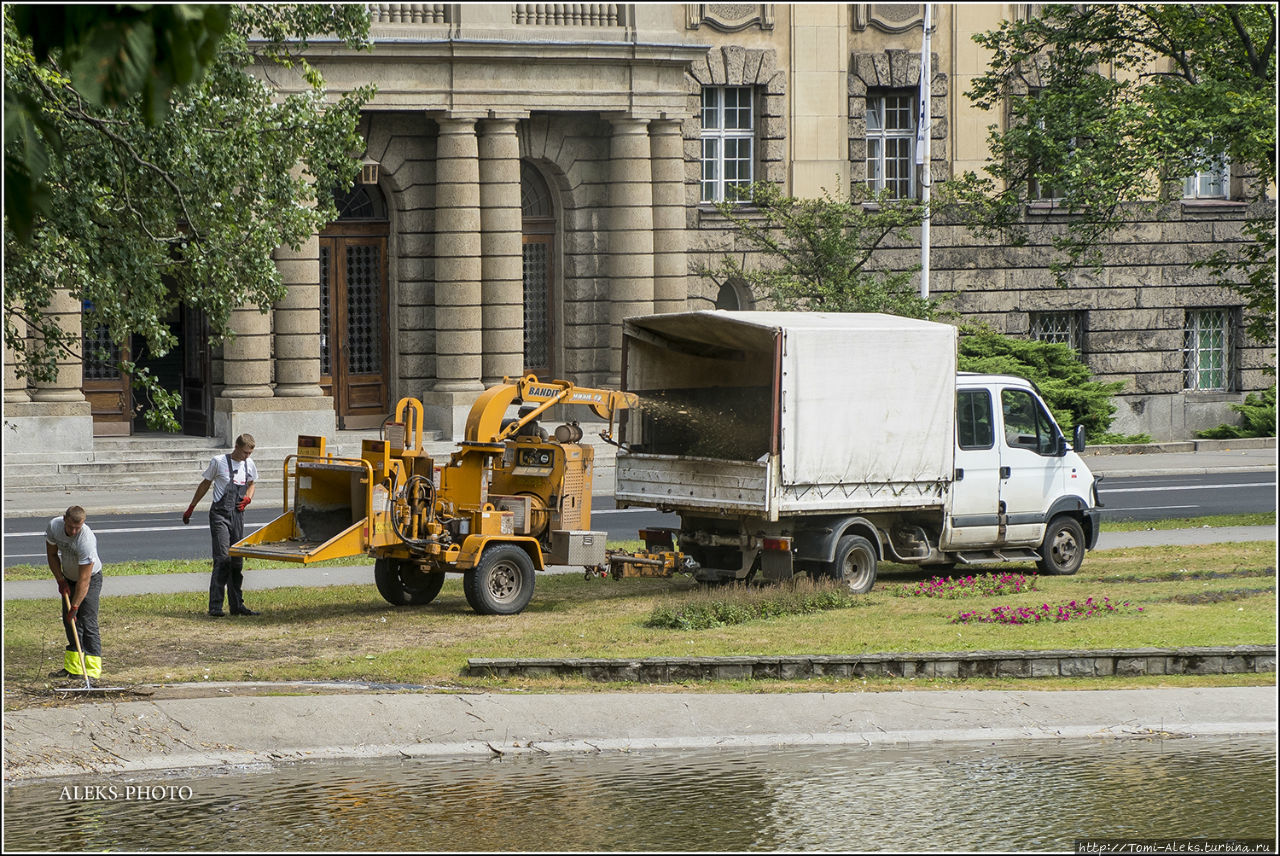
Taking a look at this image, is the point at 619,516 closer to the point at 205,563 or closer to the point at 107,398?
the point at 205,563

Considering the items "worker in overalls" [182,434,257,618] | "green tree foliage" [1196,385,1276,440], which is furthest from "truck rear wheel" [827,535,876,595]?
"green tree foliage" [1196,385,1276,440]

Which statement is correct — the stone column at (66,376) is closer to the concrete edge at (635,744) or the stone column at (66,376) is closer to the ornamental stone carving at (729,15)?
the ornamental stone carving at (729,15)

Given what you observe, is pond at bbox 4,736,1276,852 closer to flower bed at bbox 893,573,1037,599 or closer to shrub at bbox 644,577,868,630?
shrub at bbox 644,577,868,630

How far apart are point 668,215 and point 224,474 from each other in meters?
19.6

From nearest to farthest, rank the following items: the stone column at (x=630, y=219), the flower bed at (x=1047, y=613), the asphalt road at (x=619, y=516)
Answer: the flower bed at (x=1047, y=613) < the asphalt road at (x=619, y=516) < the stone column at (x=630, y=219)

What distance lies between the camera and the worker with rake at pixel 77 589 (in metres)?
13.0

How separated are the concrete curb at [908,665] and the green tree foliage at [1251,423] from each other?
2677 centimetres

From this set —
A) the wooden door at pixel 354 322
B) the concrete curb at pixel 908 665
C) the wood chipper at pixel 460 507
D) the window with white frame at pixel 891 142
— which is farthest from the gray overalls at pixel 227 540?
the window with white frame at pixel 891 142

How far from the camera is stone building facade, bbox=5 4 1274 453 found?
32.5 m

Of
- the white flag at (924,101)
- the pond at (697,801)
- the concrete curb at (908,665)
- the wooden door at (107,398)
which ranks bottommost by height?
the pond at (697,801)

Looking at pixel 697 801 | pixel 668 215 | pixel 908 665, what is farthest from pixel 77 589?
pixel 668 215

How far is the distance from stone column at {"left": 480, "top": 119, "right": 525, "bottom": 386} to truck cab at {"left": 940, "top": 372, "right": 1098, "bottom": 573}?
15.4 m

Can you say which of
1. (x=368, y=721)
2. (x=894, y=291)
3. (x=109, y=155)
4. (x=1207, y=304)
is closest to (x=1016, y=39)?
(x=894, y=291)

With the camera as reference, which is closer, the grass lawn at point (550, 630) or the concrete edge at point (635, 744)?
the concrete edge at point (635, 744)
